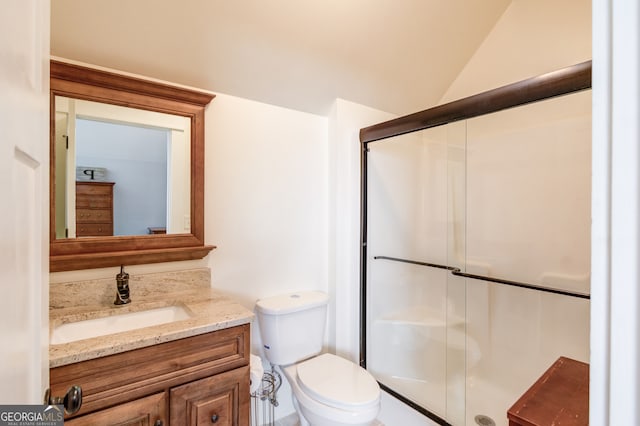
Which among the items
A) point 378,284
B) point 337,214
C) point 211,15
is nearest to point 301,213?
point 337,214

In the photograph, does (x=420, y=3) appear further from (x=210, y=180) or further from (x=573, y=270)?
(x=573, y=270)

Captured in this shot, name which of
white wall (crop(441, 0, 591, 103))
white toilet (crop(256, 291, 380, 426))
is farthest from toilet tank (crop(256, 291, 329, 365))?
white wall (crop(441, 0, 591, 103))

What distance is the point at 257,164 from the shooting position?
1850mm

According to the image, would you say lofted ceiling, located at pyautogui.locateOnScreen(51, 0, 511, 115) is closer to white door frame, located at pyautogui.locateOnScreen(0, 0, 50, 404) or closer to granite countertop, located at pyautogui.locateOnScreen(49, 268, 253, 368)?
white door frame, located at pyautogui.locateOnScreen(0, 0, 50, 404)

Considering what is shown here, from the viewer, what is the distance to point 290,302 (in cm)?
178

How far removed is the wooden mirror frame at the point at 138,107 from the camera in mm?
1309

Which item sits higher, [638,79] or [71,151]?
[71,151]

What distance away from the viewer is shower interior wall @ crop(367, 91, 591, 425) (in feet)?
5.99

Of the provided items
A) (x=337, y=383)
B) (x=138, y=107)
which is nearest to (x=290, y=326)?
(x=337, y=383)

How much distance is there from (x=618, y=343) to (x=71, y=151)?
1.78 metres

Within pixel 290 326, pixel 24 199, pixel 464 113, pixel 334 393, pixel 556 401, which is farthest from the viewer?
pixel 290 326

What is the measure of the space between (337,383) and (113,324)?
3.46 ft

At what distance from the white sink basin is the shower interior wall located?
129cm

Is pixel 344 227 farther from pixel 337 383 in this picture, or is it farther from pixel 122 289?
pixel 122 289
